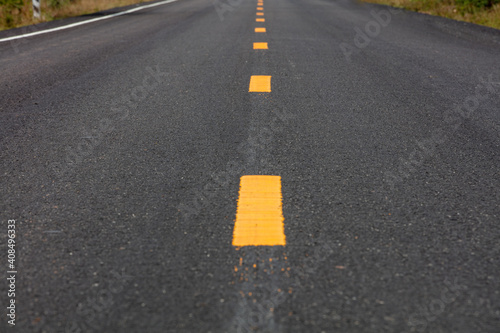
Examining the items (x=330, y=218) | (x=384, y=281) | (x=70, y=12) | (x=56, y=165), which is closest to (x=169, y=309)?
(x=384, y=281)

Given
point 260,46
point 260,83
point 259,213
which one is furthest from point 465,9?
point 259,213

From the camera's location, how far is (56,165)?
126 inches

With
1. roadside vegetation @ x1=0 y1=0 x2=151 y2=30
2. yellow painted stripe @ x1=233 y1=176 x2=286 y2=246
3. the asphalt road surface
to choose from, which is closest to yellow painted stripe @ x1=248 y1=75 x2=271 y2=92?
the asphalt road surface

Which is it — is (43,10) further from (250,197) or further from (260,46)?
(250,197)

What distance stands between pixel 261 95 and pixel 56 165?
2307mm

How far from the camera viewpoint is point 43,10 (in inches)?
536

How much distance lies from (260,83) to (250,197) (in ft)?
9.62

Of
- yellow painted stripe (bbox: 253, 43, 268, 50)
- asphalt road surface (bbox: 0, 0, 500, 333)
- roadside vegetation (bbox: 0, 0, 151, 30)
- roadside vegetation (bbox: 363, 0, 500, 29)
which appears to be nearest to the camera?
asphalt road surface (bbox: 0, 0, 500, 333)

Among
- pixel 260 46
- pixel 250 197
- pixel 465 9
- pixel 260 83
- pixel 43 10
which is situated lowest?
pixel 465 9

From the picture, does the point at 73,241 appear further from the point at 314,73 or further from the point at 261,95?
the point at 314,73

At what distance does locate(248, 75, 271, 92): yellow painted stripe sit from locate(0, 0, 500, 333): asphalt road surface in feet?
0.21

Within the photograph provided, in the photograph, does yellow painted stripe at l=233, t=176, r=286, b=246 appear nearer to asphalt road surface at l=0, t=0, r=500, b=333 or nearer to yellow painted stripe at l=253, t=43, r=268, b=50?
asphalt road surface at l=0, t=0, r=500, b=333

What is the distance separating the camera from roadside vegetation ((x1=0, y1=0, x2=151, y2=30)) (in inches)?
470

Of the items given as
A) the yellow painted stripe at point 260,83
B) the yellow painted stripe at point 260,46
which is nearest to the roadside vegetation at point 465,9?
the yellow painted stripe at point 260,46
